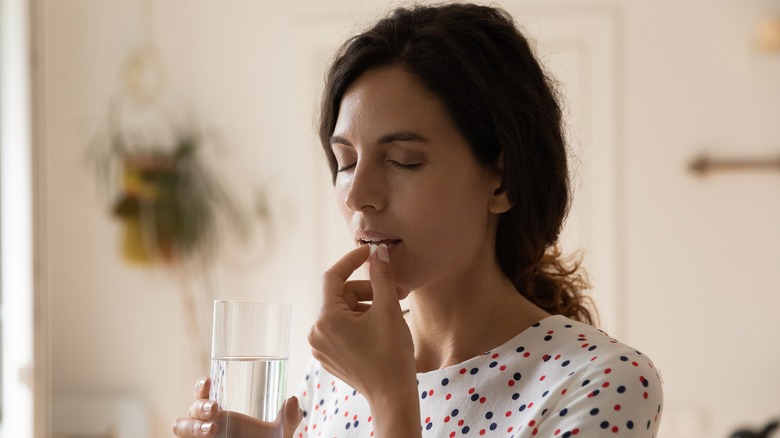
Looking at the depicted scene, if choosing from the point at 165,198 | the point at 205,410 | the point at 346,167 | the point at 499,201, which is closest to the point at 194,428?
the point at 205,410

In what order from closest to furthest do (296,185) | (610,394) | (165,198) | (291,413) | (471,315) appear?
1. (610,394)
2. (291,413)
3. (471,315)
4. (165,198)
5. (296,185)

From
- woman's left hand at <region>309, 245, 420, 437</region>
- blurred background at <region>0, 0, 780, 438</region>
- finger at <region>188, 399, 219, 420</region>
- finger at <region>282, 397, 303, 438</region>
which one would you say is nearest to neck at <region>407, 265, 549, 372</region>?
woman's left hand at <region>309, 245, 420, 437</region>

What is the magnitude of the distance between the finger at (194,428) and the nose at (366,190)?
1.01 feet

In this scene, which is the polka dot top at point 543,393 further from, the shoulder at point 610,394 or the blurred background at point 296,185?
the blurred background at point 296,185

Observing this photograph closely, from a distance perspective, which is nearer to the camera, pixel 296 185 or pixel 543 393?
pixel 543 393

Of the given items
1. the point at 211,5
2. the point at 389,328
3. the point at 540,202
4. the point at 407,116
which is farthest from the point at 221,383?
the point at 211,5

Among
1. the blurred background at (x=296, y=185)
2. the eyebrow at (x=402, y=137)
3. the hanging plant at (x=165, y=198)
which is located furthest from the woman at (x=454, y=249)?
the hanging plant at (x=165, y=198)

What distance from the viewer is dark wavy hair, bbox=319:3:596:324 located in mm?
1165

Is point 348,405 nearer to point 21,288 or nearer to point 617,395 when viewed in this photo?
point 617,395

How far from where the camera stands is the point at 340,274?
3.80ft

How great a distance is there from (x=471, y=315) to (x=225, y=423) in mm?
A: 359

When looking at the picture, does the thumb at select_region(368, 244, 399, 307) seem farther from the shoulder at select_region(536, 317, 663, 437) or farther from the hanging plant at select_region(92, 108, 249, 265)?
the hanging plant at select_region(92, 108, 249, 265)

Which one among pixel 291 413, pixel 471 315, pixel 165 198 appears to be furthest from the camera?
pixel 165 198

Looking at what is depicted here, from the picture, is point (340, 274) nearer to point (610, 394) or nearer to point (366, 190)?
point (366, 190)
